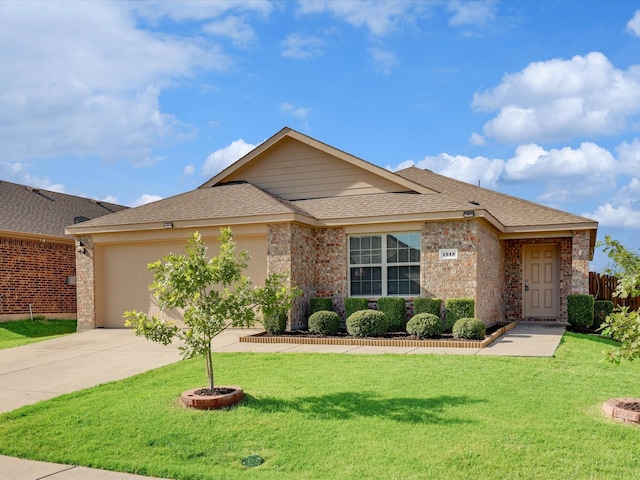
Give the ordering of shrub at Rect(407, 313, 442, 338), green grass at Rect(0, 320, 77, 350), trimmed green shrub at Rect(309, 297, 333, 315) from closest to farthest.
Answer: shrub at Rect(407, 313, 442, 338), trimmed green shrub at Rect(309, 297, 333, 315), green grass at Rect(0, 320, 77, 350)

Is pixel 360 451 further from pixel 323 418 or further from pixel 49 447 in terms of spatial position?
pixel 49 447

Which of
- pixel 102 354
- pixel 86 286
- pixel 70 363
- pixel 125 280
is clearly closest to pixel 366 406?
pixel 70 363

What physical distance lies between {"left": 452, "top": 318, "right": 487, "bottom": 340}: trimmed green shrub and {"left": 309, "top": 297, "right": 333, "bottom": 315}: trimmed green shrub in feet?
11.7

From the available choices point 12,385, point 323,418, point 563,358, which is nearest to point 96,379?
point 12,385

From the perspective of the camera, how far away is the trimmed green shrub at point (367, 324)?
512 inches

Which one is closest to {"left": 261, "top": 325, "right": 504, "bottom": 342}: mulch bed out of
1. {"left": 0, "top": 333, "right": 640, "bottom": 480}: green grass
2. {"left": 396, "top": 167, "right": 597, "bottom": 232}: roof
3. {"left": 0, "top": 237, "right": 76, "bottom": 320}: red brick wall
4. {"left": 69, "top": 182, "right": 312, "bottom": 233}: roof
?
{"left": 69, "top": 182, "right": 312, "bottom": 233}: roof

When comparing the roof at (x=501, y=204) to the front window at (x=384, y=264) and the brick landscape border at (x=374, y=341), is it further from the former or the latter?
the brick landscape border at (x=374, y=341)

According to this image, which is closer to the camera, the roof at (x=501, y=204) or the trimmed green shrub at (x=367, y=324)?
the trimmed green shrub at (x=367, y=324)

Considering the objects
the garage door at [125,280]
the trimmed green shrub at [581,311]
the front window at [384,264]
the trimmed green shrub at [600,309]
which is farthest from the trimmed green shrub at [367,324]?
the trimmed green shrub at [600,309]

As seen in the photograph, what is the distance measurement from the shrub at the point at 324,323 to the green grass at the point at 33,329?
7714mm

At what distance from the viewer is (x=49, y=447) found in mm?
6367

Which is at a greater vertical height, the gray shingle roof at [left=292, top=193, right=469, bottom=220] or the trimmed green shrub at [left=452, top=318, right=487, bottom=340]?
the gray shingle roof at [left=292, top=193, right=469, bottom=220]

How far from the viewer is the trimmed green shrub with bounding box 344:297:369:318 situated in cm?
1450

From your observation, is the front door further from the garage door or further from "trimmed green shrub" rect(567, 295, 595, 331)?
the garage door
